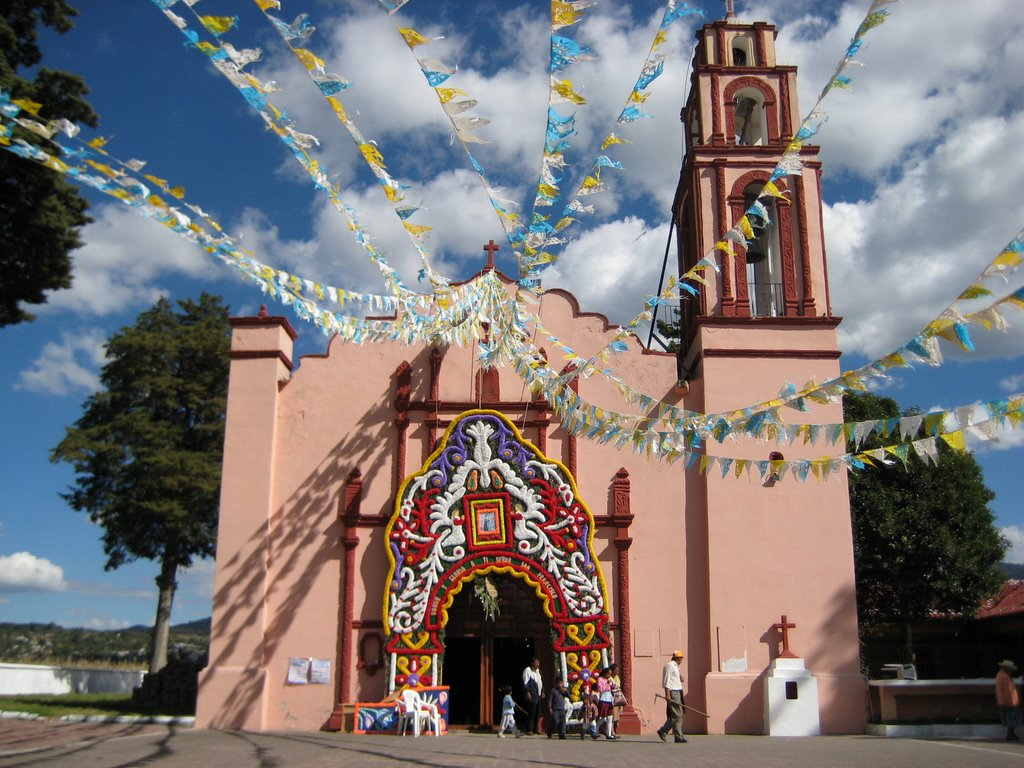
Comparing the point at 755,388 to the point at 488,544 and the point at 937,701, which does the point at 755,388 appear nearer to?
the point at 488,544

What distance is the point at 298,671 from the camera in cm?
1488

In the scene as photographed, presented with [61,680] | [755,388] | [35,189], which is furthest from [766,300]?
[61,680]

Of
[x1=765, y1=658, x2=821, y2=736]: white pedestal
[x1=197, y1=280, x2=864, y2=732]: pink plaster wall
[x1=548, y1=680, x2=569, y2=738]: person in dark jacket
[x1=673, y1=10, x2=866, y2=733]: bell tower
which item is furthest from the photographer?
[x1=197, y1=280, x2=864, y2=732]: pink plaster wall

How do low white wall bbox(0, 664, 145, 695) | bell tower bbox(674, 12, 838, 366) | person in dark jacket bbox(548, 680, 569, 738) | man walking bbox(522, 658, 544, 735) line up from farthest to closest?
1. low white wall bbox(0, 664, 145, 695)
2. bell tower bbox(674, 12, 838, 366)
3. man walking bbox(522, 658, 544, 735)
4. person in dark jacket bbox(548, 680, 569, 738)

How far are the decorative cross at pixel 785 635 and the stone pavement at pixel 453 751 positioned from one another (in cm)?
127

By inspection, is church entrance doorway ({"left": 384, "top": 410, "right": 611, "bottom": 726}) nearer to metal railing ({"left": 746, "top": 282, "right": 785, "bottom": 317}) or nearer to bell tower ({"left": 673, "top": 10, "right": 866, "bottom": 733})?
bell tower ({"left": 673, "top": 10, "right": 866, "bottom": 733})

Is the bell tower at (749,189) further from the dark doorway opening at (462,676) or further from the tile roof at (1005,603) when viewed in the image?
the tile roof at (1005,603)

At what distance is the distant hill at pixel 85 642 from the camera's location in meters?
35.1

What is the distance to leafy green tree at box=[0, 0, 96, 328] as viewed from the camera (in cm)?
1427

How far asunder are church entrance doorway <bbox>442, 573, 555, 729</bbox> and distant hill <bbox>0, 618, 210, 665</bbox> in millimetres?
19139

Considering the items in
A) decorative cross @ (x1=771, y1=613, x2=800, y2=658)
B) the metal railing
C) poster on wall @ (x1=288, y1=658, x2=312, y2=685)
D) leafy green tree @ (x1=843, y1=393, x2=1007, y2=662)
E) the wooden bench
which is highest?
the metal railing

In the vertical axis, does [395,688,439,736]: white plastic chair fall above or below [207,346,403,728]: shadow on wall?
below

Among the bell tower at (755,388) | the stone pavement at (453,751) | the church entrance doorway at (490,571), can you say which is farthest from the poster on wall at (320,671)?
the bell tower at (755,388)

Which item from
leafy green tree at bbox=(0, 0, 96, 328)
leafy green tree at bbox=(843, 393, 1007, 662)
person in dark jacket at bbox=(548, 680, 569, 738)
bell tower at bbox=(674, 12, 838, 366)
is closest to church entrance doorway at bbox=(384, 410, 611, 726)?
person in dark jacket at bbox=(548, 680, 569, 738)
